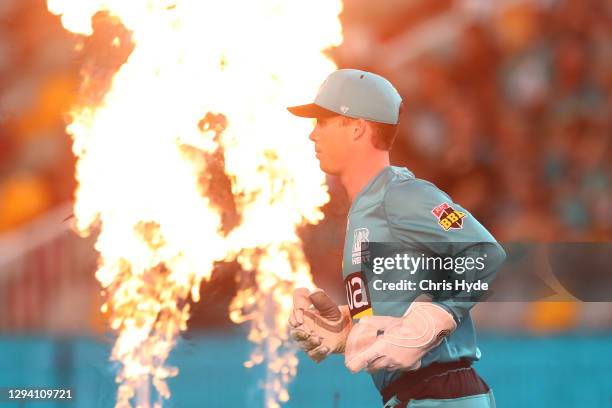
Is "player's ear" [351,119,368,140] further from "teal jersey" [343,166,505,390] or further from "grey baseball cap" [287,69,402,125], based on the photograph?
"teal jersey" [343,166,505,390]

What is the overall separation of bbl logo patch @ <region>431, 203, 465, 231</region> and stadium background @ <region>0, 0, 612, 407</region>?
93.1 inches

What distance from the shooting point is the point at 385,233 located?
3.34 metres

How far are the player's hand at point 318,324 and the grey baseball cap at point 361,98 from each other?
60 cm

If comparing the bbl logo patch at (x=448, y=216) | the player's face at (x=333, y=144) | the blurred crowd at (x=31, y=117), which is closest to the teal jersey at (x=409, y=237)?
the bbl logo patch at (x=448, y=216)

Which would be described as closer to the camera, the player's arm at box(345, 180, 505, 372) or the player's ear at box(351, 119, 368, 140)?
the player's arm at box(345, 180, 505, 372)

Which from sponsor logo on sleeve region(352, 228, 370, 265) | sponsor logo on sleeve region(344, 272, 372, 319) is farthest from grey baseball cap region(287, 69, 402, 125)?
sponsor logo on sleeve region(344, 272, 372, 319)

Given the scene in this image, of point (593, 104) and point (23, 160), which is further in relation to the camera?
point (593, 104)

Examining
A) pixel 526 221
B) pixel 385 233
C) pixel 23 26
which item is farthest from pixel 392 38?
pixel 385 233

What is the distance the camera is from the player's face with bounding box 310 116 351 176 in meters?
3.50

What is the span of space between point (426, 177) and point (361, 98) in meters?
3.78

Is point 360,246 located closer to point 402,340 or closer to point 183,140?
point 402,340

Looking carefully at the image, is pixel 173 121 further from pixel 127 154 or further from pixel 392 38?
pixel 392 38

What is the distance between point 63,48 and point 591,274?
3.58 meters

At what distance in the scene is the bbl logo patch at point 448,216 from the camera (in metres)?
3.21
